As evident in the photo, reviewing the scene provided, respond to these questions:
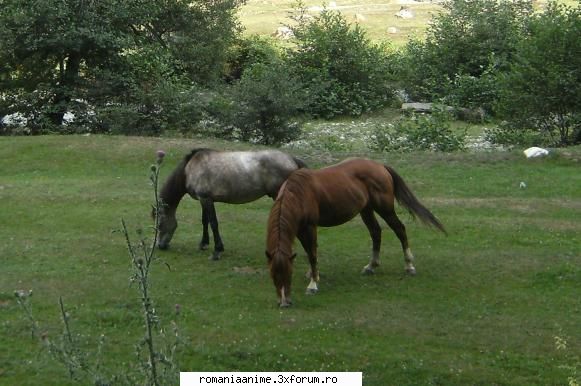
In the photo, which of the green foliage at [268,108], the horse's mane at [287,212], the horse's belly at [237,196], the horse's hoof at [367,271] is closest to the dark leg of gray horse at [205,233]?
the horse's belly at [237,196]

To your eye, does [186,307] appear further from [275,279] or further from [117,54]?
[117,54]

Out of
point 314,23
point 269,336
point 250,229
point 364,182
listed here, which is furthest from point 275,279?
point 314,23

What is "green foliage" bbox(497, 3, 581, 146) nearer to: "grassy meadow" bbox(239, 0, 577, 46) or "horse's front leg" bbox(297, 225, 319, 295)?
"horse's front leg" bbox(297, 225, 319, 295)

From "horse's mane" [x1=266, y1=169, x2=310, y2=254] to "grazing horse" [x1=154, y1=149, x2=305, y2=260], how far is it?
6.03 feet

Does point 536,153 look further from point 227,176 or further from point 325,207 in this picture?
point 325,207

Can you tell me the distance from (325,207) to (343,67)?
2504 centimetres

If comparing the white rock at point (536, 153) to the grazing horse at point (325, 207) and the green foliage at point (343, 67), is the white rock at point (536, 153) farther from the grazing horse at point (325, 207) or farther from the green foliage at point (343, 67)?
the green foliage at point (343, 67)

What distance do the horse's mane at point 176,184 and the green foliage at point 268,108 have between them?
10518 mm

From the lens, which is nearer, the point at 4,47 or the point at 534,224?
the point at 534,224

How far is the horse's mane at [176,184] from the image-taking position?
13.1 meters

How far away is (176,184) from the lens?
1319 cm

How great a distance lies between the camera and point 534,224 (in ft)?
48.8

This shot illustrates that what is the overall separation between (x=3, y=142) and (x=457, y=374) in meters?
16.5

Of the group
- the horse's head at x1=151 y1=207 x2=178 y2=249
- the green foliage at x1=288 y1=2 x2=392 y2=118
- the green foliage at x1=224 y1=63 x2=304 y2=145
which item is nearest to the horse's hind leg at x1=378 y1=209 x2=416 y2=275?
the horse's head at x1=151 y1=207 x2=178 y2=249
